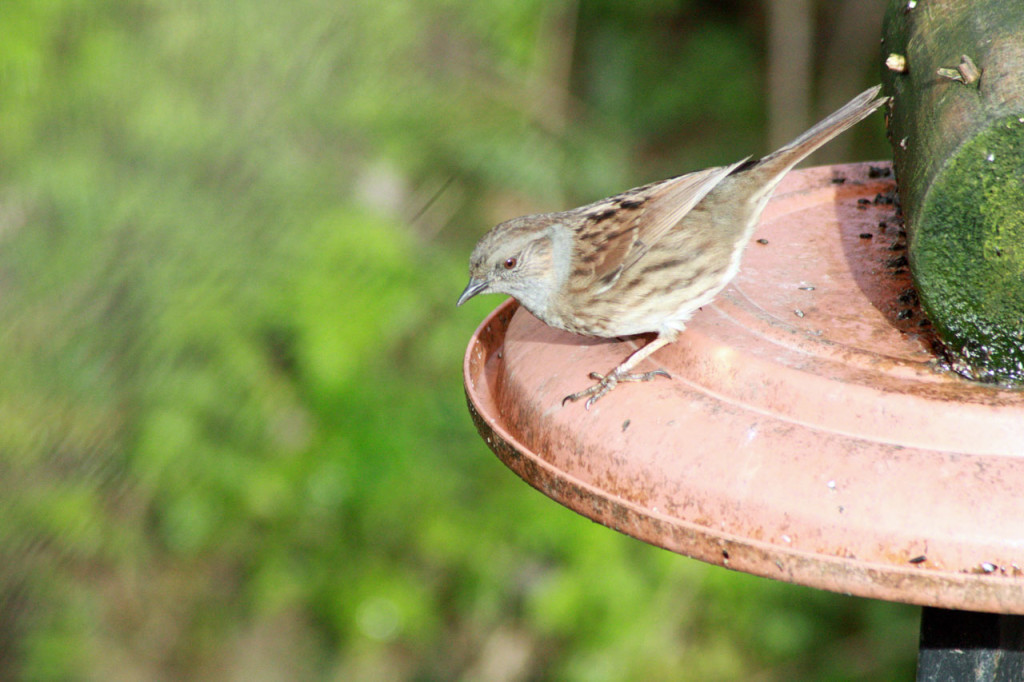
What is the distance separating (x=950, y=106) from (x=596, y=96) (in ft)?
22.0

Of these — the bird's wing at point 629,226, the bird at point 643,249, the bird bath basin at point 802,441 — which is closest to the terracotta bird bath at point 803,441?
the bird bath basin at point 802,441

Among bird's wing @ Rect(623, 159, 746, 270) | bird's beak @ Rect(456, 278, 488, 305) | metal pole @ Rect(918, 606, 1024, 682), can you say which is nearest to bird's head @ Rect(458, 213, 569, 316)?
bird's beak @ Rect(456, 278, 488, 305)

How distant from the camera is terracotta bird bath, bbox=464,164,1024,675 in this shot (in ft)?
5.77

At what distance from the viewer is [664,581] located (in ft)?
16.3

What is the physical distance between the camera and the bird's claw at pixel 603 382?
89.5 inches

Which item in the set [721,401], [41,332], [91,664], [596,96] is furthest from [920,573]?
[596,96]

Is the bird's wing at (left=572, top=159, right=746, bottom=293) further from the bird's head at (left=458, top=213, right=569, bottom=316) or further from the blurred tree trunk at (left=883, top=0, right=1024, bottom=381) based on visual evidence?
the blurred tree trunk at (left=883, top=0, right=1024, bottom=381)

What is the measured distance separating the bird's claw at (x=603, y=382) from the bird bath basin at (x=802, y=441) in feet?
0.08

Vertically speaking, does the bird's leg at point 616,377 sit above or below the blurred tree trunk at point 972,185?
below

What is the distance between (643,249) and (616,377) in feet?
2.79

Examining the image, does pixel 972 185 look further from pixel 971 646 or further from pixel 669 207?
pixel 669 207

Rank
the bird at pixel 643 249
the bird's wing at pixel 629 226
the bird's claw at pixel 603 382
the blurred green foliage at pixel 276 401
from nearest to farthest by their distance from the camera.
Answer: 1. the bird's claw at pixel 603 382
2. the bird at pixel 643 249
3. the bird's wing at pixel 629 226
4. the blurred green foliage at pixel 276 401

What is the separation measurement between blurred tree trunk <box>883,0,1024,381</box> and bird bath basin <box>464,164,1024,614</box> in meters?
0.11

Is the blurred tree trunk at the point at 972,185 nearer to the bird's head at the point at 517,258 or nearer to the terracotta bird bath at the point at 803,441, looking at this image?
the terracotta bird bath at the point at 803,441
